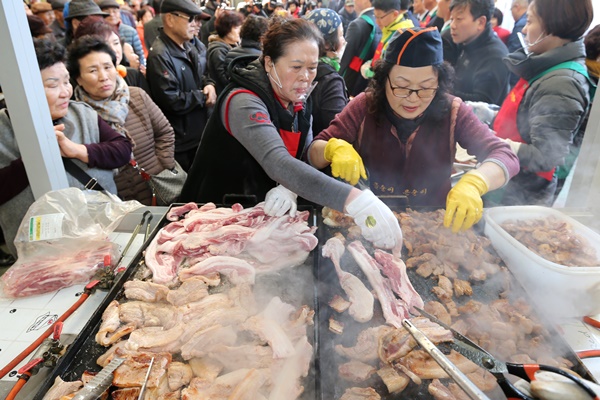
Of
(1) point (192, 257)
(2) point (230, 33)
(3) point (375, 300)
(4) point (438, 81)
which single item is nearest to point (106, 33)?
(2) point (230, 33)

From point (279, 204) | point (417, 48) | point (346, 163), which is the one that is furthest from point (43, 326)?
point (417, 48)

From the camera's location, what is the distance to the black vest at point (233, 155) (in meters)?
2.54

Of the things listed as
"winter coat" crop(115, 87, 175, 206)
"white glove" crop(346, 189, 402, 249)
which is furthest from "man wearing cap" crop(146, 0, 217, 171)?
"white glove" crop(346, 189, 402, 249)

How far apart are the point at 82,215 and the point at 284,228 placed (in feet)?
4.09

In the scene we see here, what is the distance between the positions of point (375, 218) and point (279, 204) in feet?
2.01

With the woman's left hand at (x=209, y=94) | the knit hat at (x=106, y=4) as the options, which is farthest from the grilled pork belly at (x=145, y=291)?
the knit hat at (x=106, y=4)

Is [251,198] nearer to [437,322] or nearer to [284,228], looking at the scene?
[284,228]

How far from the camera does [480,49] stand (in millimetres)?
4379

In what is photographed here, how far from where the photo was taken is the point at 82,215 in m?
2.43

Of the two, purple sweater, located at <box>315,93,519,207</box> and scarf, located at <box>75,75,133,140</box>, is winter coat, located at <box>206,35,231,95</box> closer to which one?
scarf, located at <box>75,75,133,140</box>

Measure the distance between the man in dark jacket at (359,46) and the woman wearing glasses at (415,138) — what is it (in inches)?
140

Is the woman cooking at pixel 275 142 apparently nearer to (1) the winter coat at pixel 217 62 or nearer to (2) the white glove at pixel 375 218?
(2) the white glove at pixel 375 218

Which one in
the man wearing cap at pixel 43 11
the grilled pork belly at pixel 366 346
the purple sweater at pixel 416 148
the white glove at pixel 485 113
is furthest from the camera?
the man wearing cap at pixel 43 11

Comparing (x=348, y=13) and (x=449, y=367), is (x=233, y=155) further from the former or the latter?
(x=348, y=13)
